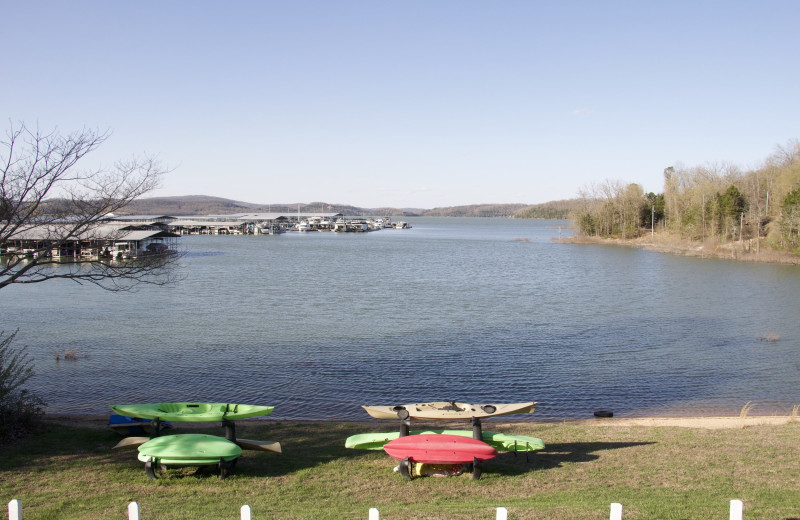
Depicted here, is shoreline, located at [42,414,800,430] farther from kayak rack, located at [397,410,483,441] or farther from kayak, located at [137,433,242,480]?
kayak, located at [137,433,242,480]

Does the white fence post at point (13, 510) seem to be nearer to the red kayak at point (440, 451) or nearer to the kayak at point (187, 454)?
the kayak at point (187, 454)

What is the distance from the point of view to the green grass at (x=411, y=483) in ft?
25.2

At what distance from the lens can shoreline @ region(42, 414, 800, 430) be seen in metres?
14.1

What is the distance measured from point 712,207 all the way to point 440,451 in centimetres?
8610

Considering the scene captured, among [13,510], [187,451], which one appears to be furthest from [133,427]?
[13,510]

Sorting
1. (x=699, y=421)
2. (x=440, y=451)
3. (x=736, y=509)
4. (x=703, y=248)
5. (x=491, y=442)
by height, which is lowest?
(x=699, y=421)

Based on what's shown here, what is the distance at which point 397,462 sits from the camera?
10.2 m

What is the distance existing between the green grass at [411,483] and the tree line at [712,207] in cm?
6427

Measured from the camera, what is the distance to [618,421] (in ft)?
51.0

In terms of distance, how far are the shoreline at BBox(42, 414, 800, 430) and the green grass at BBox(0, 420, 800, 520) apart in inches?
72.5

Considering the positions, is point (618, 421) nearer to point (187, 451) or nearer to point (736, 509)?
point (187, 451)

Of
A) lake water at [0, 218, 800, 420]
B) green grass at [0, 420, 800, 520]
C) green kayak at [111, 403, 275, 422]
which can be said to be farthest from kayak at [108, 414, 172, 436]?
lake water at [0, 218, 800, 420]

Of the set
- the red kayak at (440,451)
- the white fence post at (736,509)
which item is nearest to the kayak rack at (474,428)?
the red kayak at (440,451)

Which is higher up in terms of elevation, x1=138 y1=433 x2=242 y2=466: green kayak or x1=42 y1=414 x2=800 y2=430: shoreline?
x1=138 y1=433 x2=242 y2=466: green kayak
